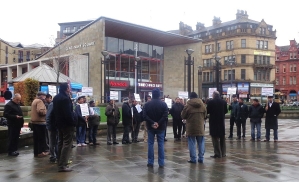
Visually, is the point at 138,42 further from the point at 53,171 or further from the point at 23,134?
the point at 53,171

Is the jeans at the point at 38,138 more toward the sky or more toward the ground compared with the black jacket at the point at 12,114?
more toward the ground

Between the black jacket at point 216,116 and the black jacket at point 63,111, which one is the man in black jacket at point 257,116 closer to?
the black jacket at point 216,116

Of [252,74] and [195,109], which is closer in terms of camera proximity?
[195,109]

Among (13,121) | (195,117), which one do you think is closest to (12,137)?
(13,121)

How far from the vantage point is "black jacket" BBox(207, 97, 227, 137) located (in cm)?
905

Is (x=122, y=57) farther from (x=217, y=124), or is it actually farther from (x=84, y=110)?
(x=217, y=124)

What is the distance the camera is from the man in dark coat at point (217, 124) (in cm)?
905

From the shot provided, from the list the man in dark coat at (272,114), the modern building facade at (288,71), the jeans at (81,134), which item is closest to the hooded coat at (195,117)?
the jeans at (81,134)

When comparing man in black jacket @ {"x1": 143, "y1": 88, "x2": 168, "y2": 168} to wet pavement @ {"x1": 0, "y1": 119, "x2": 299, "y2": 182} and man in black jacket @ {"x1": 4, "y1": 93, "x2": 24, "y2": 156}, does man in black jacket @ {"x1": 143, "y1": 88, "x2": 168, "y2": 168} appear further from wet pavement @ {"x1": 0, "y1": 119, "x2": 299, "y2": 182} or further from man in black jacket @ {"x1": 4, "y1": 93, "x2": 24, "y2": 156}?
man in black jacket @ {"x1": 4, "y1": 93, "x2": 24, "y2": 156}

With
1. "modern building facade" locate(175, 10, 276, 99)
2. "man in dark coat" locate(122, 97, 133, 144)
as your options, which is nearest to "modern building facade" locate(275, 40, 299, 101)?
"modern building facade" locate(175, 10, 276, 99)

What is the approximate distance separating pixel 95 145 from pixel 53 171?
4.68 meters

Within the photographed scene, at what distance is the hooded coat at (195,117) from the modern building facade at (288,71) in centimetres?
7446

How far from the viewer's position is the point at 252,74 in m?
67.1

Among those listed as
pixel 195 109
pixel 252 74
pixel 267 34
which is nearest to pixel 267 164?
pixel 195 109
